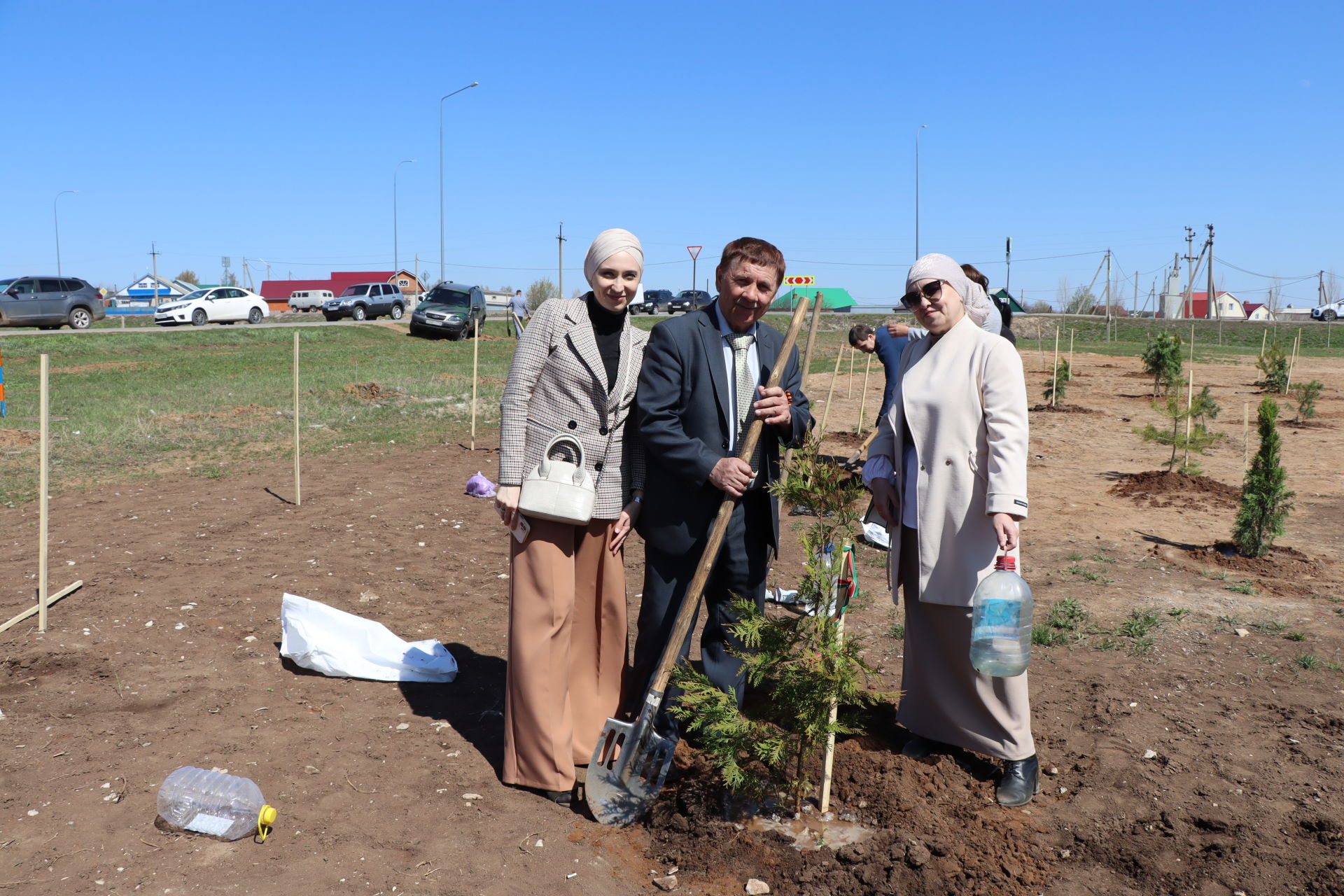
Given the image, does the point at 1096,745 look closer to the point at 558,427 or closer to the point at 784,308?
the point at 558,427

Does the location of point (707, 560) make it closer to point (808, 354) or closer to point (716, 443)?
point (716, 443)

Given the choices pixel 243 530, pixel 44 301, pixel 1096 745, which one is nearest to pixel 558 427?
pixel 1096 745

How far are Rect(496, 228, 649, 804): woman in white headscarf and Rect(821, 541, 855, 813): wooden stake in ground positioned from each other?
0.76 m

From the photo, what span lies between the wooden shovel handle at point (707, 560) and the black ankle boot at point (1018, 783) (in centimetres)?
119

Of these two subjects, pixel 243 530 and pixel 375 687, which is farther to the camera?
pixel 243 530

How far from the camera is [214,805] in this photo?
312cm

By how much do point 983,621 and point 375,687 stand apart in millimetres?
2568

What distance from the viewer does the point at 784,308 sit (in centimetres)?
4506

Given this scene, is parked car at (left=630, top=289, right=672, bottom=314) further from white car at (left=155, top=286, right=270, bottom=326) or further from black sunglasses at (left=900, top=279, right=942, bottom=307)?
black sunglasses at (left=900, top=279, right=942, bottom=307)

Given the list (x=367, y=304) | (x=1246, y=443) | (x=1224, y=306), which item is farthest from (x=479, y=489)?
(x=1224, y=306)

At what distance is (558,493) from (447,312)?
79.0 ft

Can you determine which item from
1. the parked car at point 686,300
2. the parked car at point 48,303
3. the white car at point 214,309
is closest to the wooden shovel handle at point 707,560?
the parked car at point 48,303

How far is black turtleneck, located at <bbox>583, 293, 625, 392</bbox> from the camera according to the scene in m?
3.34

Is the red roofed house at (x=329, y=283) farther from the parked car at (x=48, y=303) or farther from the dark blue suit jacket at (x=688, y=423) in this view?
the dark blue suit jacket at (x=688, y=423)
